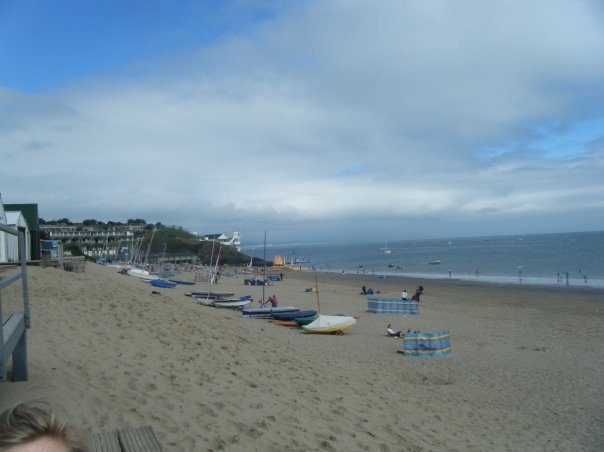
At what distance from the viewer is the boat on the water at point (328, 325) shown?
20.3 m

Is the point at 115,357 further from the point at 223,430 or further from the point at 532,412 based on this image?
the point at 532,412

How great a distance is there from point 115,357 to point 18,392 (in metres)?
2.70

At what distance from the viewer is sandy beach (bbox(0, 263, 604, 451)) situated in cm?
602

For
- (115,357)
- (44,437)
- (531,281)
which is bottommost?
(531,281)

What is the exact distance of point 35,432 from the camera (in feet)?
4.65

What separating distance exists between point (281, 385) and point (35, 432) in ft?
25.2

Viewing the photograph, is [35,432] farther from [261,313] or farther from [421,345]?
[261,313]

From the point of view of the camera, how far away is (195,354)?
9.52 m

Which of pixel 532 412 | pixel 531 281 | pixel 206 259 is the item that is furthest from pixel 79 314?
pixel 206 259

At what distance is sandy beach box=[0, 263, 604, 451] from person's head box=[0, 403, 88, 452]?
176cm

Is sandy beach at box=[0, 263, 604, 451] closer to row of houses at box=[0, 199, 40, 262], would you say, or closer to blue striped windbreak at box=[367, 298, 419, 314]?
blue striped windbreak at box=[367, 298, 419, 314]

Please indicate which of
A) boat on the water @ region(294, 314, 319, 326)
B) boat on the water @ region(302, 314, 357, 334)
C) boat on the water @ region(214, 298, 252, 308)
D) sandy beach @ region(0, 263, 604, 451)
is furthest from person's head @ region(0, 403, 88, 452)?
boat on the water @ region(214, 298, 252, 308)

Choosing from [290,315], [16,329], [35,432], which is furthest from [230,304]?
[35,432]

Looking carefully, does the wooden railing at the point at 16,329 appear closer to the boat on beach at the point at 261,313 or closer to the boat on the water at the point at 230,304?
the boat on beach at the point at 261,313
